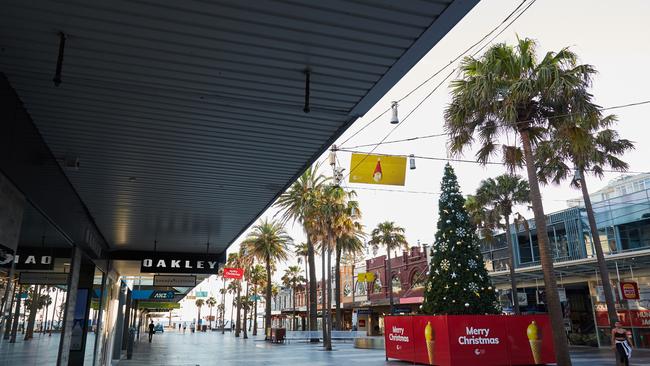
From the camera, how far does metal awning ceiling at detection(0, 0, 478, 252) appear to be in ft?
12.9

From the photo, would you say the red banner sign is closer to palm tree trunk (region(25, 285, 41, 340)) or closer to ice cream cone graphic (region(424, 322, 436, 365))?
ice cream cone graphic (region(424, 322, 436, 365))

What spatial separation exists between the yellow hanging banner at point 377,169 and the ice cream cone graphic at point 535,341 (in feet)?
27.9

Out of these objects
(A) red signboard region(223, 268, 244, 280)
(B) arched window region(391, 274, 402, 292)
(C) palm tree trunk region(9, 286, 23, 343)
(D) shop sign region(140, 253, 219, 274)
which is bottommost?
(C) palm tree trunk region(9, 286, 23, 343)

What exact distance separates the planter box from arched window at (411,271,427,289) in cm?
3480

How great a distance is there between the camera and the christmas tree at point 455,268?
18.3 metres

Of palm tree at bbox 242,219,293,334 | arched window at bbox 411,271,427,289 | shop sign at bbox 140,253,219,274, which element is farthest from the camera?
arched window at bbox 411,271,427,289

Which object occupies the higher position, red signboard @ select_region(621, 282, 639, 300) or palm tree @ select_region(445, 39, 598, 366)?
palm tree @ select_region(445, 39, 598, 366)

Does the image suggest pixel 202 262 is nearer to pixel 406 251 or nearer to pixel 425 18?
pixel 425 18

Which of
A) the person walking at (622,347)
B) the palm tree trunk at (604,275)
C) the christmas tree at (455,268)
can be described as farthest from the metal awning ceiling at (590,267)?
the christmas tree at (455,268)

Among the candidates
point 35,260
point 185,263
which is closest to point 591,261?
point 185,263

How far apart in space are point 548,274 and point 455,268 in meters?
4.61

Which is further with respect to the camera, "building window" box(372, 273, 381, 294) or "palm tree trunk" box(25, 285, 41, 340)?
"building window" box(372, 273, 381, 294)

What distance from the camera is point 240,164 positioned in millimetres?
7391

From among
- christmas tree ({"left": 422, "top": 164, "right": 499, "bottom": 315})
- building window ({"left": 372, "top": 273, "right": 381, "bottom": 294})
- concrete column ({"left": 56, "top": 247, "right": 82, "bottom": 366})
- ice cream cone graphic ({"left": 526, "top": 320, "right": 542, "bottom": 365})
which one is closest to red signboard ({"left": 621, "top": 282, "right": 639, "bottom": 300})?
ice cream cone graphic ({"left": 526, "top": 320, "right": 542, "bottom": 365})
